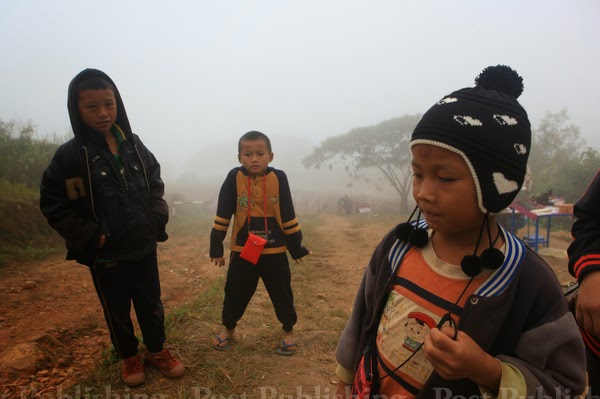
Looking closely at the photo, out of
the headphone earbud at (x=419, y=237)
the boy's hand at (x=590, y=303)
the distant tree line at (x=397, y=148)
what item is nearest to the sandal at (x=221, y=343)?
the headphone earbud at (x=419, y=237)

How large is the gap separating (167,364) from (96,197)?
54.3 inches

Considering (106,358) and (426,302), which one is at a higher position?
(426,302)

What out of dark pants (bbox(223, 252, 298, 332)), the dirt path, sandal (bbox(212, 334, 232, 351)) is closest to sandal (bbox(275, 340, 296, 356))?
the dirt path

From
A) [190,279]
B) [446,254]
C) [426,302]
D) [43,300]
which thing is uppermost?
[446,254]

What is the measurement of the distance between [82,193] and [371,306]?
75.3 inches

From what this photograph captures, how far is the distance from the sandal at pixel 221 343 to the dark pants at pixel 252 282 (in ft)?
0.47

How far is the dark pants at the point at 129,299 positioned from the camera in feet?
7.72

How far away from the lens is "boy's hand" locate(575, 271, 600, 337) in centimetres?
111

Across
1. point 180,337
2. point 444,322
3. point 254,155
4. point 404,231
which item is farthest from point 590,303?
point 180,337

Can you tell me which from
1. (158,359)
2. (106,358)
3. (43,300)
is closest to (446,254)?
(158,359)

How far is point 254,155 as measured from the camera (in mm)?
2973

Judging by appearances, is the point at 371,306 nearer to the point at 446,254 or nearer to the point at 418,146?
Result: the point at 446,254

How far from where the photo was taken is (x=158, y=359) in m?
2.68

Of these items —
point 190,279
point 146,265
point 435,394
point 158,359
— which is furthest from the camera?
point 190,279
